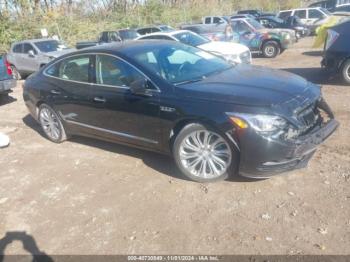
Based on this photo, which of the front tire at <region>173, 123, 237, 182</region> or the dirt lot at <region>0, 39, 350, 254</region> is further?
the front tire at <region>173, 123, 237, 182</region>

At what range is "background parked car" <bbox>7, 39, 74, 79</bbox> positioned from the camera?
45.1ft

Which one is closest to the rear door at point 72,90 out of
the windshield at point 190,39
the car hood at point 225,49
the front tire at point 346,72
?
the car hood at point 225,49

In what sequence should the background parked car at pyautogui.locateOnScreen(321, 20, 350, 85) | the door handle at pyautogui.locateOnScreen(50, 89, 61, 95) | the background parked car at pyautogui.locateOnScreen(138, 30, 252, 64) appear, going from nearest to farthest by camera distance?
1. the door handle at pyautogui.locateOnScreen(50, 89, 61, 95)
2. the background parked car at pyautogui.locateOnScreen(321, 20, 350, 85)
3. the background parked car at pyautogui.locateOnScreen(138, 30, 252, 64)

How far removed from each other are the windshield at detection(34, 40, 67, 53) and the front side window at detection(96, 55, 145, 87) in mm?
9865

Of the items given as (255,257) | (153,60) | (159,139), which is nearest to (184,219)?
(255,257)

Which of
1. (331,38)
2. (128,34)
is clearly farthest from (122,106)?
(128,34)

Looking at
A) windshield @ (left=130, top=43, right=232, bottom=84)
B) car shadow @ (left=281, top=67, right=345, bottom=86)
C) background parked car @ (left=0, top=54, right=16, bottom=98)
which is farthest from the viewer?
background parked car @ (left=0, top=54, right=16, bottom=98)

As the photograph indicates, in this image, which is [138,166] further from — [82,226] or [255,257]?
[255,257]

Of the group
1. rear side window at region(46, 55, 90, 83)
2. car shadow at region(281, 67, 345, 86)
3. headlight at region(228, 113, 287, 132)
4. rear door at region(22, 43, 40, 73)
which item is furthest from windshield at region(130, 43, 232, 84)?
rear door at region(22, 43, 40, 73)

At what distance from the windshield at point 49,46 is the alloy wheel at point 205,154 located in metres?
11.3

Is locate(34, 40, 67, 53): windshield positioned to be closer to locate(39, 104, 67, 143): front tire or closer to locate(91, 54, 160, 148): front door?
locate(39, 104, 67, 143): front tire

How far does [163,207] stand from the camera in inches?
161

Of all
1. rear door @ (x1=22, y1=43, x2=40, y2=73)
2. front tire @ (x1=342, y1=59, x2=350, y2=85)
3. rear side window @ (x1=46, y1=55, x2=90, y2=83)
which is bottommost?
rear door @ (x1=22, y1=43, x2=40, y2=73)

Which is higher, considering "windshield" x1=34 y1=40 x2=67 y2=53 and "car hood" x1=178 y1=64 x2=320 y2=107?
"car hood" x1=178 y1=64 x2=320 y2=107
